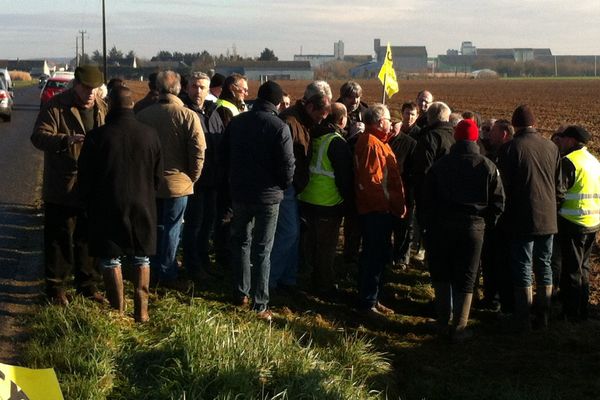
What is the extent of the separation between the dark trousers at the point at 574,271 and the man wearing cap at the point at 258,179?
9.35 ft

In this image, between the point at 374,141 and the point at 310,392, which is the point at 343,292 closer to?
the point at 374,141

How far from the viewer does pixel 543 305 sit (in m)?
7.86

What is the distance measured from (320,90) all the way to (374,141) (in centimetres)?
71

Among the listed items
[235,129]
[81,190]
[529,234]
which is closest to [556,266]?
[529,234]

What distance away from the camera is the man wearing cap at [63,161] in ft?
21.7

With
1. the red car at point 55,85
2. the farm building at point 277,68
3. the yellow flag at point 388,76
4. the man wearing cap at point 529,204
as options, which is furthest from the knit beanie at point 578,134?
the farm building at point 277,68

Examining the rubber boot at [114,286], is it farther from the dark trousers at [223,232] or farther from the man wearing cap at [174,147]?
the dark trousers at [223,232]

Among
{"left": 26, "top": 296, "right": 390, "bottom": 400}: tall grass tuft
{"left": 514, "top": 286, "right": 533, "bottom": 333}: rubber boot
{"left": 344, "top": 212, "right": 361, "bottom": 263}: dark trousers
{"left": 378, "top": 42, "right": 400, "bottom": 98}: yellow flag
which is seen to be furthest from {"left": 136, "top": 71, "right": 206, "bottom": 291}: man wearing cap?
{"left": 378, "top": 42, "right": 400, "bottom": 98}: yellow flag

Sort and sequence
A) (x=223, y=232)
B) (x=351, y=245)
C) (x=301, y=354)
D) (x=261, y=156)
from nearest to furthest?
(x=301, y=354) < (x=261, y=156) < (x=223, y=232) < (x=351, y=245)

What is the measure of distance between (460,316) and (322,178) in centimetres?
183

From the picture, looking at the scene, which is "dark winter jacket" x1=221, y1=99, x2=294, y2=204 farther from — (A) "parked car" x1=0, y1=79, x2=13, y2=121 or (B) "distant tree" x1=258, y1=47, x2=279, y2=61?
(B) "distant tree" x1=258, y1=47, x2=279, y2=61

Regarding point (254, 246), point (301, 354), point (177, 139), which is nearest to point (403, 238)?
point (254, 246)

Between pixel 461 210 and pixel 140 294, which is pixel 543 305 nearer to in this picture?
pixel 461 210

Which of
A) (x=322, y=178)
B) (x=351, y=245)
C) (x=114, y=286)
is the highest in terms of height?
(x=322, y=178)
